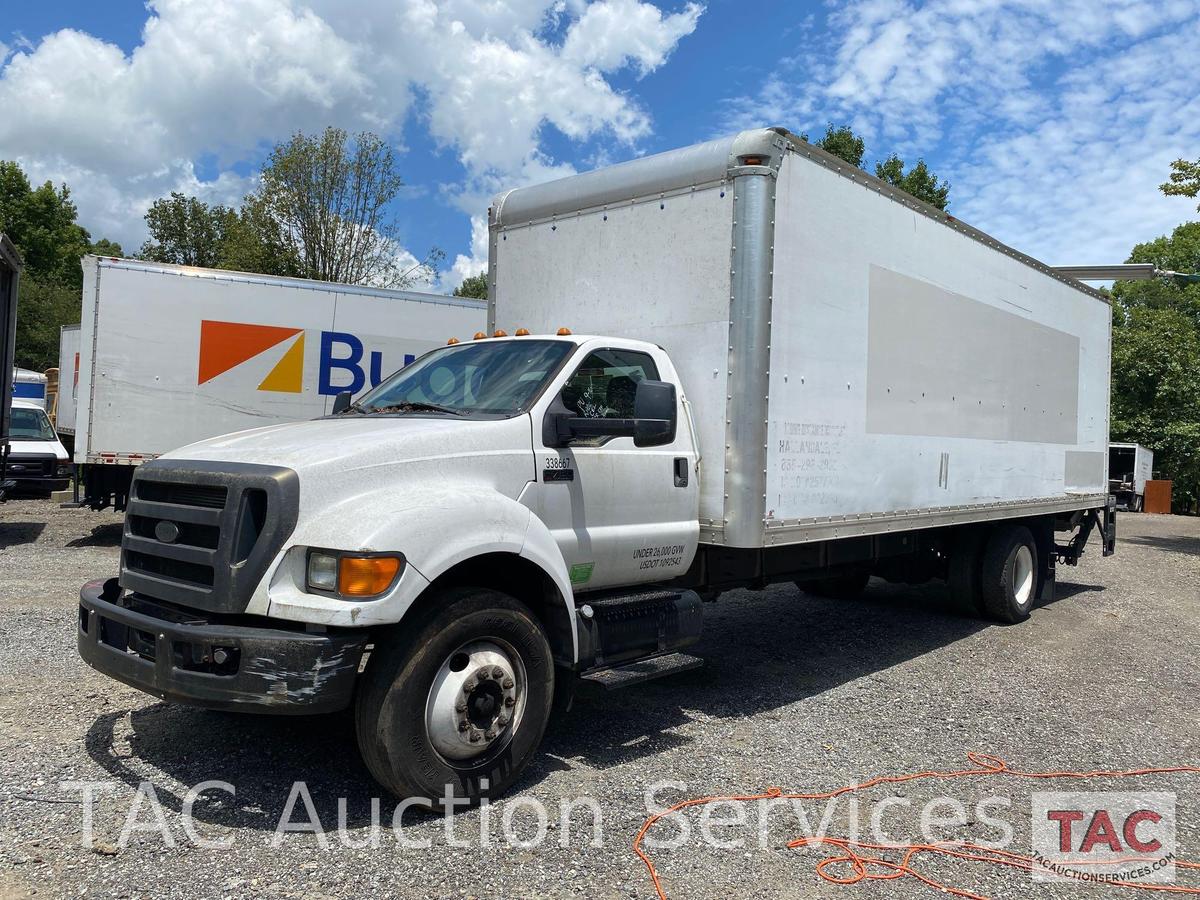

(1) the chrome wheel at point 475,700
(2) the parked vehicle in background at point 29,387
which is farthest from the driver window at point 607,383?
(2) the parked vehicle in background at point 29,387

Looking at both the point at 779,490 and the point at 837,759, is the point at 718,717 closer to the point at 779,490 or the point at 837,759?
the point at 837,759

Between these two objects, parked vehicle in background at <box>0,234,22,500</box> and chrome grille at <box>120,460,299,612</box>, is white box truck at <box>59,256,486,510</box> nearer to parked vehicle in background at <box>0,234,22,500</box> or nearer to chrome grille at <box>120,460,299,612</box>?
parked vehicle in background at <box>0,234,22,500</box>

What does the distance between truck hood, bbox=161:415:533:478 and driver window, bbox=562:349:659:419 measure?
0.46 m

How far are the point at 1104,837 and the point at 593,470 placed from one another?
2943mm

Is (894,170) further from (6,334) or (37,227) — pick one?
(37,227)

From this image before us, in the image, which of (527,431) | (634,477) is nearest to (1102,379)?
(634,477)

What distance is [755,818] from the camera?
162 inches

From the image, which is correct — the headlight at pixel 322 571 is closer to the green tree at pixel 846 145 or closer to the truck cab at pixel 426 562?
the truck cab at pixel 426 562

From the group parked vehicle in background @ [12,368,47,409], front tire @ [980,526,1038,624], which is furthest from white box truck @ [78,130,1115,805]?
parked vehicle in background @ [12,368,47,409]

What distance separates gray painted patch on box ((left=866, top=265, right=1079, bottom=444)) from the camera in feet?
21.4

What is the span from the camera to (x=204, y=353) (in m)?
11.9

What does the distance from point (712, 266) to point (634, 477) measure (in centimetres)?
A: 139

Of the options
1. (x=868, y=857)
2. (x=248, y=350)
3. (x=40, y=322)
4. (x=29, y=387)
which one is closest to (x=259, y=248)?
(x=29, y=387)

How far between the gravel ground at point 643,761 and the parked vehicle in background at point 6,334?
5034mm
